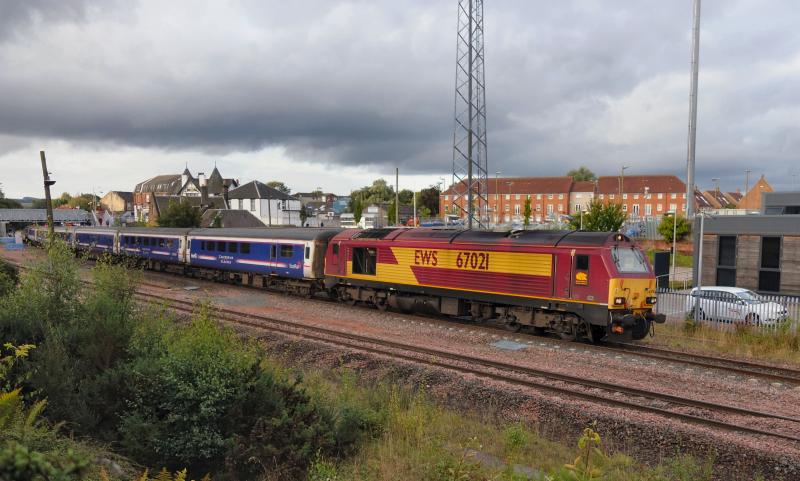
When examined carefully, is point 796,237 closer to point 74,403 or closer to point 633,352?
point 633,352

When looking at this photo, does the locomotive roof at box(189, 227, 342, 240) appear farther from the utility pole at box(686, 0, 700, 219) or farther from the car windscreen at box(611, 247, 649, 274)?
the utility pole at box(686, 0, 700, 219)

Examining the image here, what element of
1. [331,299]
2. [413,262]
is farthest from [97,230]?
[413,262]

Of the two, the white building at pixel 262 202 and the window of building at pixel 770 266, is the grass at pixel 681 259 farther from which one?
the white building at pixel 262 202

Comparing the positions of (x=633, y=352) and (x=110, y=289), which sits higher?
(x=110, y=289)

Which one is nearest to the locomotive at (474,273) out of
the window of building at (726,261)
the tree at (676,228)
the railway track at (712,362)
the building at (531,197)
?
the railway track at (712,362)

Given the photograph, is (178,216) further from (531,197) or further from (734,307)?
(531,197)

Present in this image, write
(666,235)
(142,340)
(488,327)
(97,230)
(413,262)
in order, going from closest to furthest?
(142,340)
(488,327)
(413,262)
(97,230)
(666,235)

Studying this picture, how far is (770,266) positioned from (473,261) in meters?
14.0

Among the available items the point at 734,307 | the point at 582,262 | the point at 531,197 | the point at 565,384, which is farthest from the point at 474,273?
the point at 531,197

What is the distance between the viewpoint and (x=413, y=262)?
20.1m

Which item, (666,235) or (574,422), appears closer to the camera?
(574,422)

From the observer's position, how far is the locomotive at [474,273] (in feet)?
50.2

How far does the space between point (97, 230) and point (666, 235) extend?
50.0 metres

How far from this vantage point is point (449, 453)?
8219 mm
